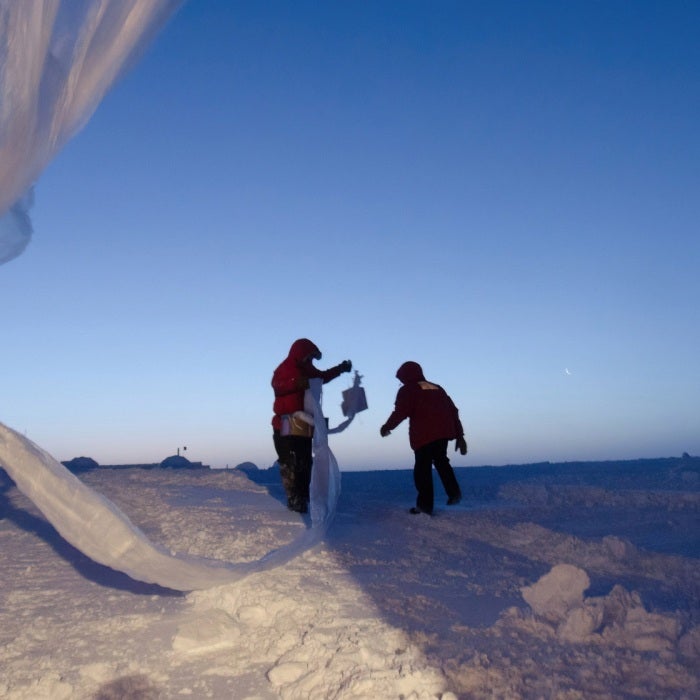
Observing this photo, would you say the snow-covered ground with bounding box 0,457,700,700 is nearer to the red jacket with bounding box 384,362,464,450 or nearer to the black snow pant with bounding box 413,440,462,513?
the black snow pant with bounding box 413,440,462,513

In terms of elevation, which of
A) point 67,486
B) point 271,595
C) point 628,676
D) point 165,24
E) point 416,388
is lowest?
point 628,676

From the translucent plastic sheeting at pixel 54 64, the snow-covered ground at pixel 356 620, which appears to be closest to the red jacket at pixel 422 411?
the snow-covered ground at pixel 356 620

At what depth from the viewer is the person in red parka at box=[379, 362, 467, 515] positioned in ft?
21.5

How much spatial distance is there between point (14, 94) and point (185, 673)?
2.07 m

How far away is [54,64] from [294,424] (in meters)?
3.61

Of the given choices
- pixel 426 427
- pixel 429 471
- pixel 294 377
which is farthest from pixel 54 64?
pixel 429 471

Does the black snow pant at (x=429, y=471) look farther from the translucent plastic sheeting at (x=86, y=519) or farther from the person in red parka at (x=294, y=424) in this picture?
the translucent plastic sheeting at (x=86, y=519)


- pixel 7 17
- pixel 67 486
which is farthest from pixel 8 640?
pixel 7 17

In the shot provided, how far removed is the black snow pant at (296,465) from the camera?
5699 millimetres

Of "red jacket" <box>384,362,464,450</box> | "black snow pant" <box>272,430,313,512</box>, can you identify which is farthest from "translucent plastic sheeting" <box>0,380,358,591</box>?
"red jacket" <box>384,362,464,450</box>

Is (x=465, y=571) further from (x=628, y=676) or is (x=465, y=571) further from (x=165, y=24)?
(x=165, y=24)

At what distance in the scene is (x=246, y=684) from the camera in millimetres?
2373

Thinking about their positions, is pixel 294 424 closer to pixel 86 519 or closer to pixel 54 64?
pixel 86 519

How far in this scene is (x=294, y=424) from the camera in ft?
18.7
